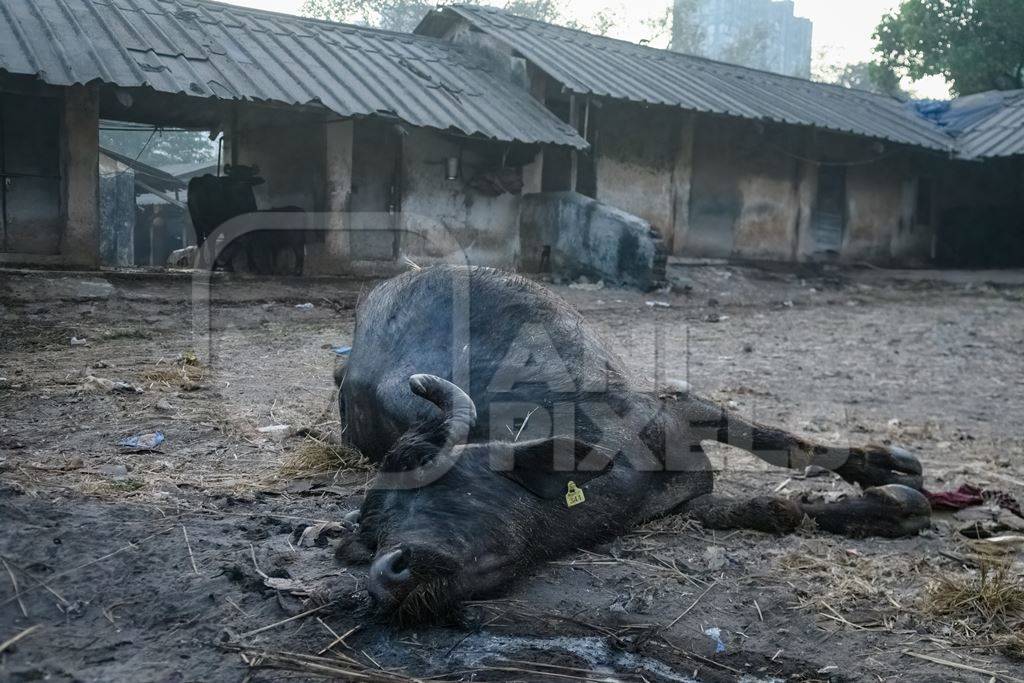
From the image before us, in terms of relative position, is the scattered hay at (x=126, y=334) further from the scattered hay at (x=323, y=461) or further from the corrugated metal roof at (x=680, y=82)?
the corrugated metal roof at (x=680, y=82)

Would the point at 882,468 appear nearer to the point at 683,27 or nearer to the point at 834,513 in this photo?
the point at 834,513

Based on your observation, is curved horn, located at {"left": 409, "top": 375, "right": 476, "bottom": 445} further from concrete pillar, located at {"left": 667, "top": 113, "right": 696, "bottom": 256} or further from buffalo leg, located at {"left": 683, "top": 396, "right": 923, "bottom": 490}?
concrete pillar, located at {"left": 667, "top": 113, "right": 696, "bottom": 256}

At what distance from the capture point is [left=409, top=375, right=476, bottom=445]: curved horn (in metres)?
3.11

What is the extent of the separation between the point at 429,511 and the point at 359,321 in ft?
8.62

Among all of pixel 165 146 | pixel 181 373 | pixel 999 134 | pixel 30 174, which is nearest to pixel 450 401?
pixel 181 373

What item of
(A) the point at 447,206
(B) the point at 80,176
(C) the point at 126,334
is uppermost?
(B) the point at 80,176

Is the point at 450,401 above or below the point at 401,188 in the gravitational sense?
below

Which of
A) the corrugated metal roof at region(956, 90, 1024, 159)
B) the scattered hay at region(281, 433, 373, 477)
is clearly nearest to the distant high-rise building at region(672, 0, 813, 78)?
the corrugated metal roof at region(956, 90, 1024, 159)

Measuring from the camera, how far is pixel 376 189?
13656mm

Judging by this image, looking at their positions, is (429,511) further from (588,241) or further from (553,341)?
(588,241)

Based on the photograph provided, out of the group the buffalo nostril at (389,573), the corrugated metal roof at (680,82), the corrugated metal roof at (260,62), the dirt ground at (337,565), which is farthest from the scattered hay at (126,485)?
the corrugated metal roof at (680,82)

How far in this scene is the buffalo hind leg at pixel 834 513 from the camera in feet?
13.0

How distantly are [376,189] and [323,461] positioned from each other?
946cm

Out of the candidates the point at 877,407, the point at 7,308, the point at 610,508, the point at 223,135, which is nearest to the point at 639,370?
the point at 877,407
